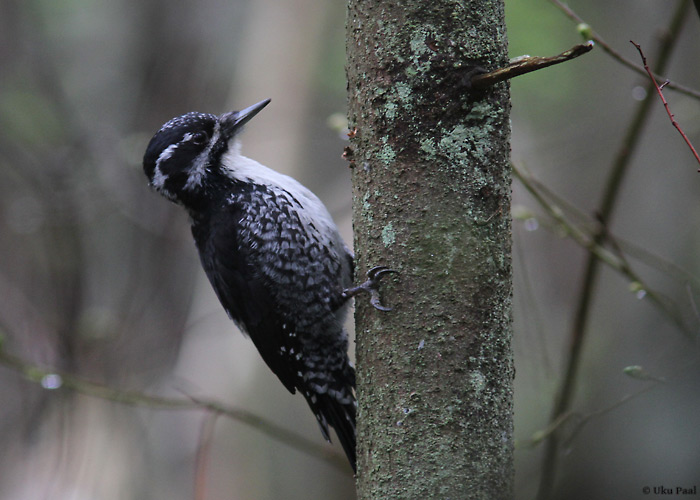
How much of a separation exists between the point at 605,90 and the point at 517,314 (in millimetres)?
2297

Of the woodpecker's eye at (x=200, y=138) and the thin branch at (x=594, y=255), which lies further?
the woodpecker's eye at (x=200, y=138)

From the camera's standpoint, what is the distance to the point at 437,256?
1.85 metres

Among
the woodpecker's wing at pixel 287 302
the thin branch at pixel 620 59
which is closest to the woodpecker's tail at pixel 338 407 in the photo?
the woodpecker's wing at pixel 287 302

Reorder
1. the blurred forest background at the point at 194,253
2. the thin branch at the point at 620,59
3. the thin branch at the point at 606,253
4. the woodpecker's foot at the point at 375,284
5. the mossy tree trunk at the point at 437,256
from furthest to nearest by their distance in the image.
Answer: the blurred forest background at the point at 194,253, the thin branch at the point at 606,253, the thin branch at the point at 620,59, the woodpecker's foot at the point at 375,284, the mossy tree trunk at the point at 437,256

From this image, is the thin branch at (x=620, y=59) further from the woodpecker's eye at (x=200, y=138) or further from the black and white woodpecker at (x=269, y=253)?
the woodpecker's eye at (x=200, y=138)

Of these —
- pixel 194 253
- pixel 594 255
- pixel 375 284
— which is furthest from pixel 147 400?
pixel 194 253

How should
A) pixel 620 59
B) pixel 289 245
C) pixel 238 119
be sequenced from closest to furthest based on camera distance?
pixel 620 59, pixel 289 245, pixel 238 119

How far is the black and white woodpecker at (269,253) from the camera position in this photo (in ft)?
10.2

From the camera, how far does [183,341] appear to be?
6035 millimetres

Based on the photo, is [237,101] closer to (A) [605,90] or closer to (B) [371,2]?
(A) [605,90]

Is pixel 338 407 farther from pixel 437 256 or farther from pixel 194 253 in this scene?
pixel 194 253

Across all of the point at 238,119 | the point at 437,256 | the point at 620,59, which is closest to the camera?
the point at 437,256

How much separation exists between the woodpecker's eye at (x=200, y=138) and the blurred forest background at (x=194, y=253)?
1.41 m

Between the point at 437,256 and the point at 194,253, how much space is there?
5.82 meters
